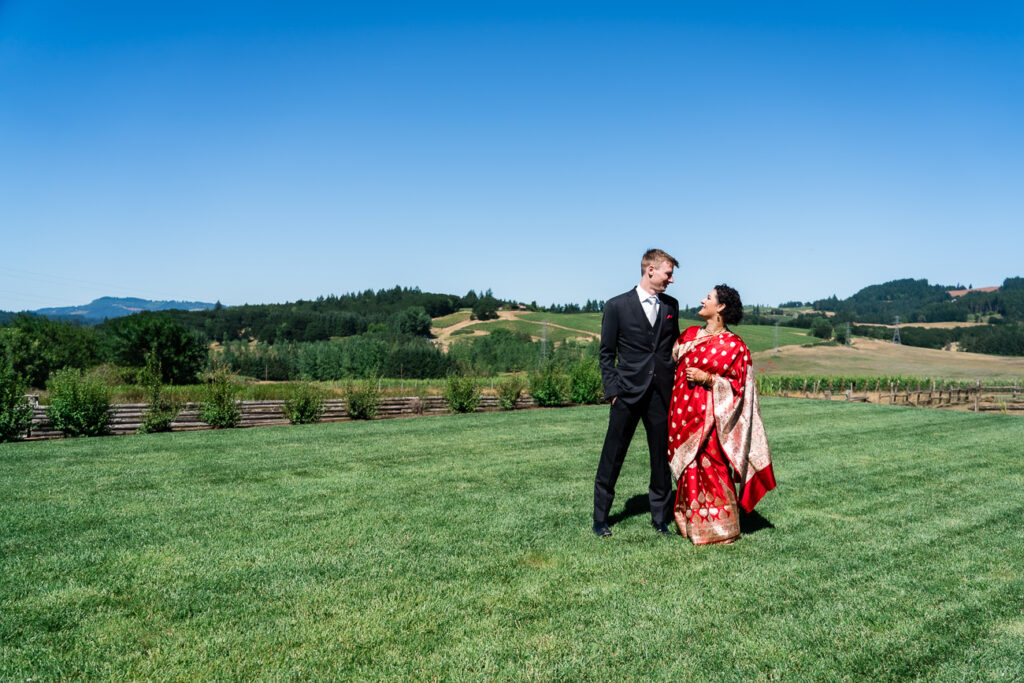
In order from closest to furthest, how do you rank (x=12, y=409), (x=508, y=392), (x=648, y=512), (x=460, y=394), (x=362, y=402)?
(x=648, y=512)
(x=12, y=409)
(x=362, y=402)
(x=460, y=394)
(x=508, y=392)

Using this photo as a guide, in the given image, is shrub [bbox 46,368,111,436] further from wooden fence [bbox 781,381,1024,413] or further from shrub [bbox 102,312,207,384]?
shrub [bbox 102,312,207,384]

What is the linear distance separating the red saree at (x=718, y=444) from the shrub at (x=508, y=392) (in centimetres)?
1379

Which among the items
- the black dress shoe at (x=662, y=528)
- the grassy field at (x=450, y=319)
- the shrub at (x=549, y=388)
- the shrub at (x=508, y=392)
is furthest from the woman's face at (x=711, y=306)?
the grassy field at (x=450, y=319)

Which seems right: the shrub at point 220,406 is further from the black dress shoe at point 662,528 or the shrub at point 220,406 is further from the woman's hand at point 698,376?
the woman's hand at point 698,376

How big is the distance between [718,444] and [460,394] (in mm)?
13141

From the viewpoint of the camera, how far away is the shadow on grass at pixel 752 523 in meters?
5.05

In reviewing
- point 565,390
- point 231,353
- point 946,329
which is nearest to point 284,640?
point 565,390

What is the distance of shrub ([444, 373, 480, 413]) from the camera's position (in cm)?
1744

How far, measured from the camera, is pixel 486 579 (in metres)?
3.89

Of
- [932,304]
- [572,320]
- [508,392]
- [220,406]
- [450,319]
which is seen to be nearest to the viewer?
[220,406]

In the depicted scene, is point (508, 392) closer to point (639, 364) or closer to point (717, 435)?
point (639, 364)

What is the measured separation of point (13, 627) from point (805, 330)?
10458cm

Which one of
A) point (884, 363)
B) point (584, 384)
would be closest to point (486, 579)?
point (584, 384)

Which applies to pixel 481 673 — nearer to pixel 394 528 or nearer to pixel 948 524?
pixel 394 528
